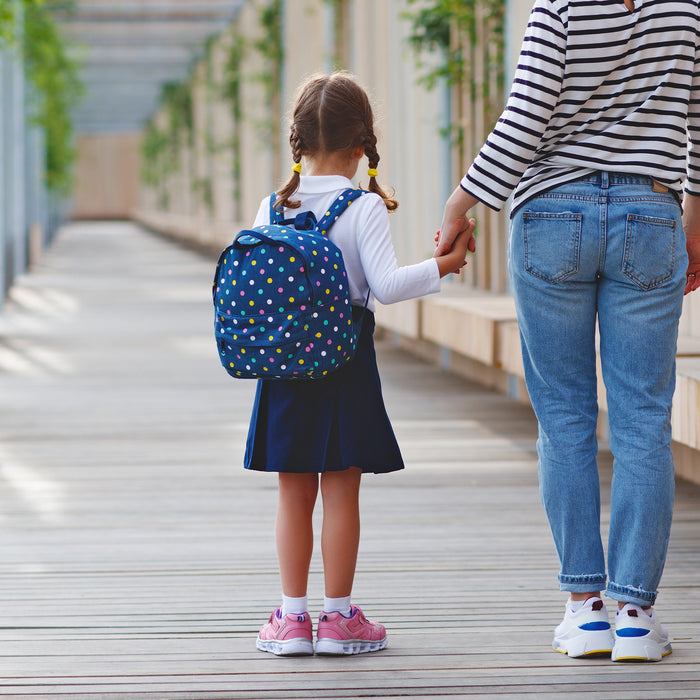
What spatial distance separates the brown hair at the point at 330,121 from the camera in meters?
2.33

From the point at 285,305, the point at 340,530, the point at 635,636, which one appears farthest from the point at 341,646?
the point at 285,305

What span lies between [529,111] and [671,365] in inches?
20.3

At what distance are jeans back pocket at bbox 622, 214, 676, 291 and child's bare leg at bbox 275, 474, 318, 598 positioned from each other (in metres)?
0.71

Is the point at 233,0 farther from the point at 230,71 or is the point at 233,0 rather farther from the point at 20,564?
the point at 20,564

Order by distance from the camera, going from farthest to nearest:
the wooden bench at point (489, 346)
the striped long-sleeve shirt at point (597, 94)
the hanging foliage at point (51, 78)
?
the hanging foliage at point (51, 78), the wooden bench at point (489, 346), the striped long-sleeve shirt at point (597, 94)

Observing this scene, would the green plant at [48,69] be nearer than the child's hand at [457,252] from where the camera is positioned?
No

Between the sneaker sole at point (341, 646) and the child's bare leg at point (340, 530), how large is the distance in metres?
0.09

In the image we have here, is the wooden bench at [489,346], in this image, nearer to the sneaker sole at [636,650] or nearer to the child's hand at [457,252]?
the sneaker sole at [636,650]

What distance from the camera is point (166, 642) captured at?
253 centimetres

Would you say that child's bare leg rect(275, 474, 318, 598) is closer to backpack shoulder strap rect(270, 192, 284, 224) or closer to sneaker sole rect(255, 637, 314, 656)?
sneaker sole rect(255, 637, 314, 656)

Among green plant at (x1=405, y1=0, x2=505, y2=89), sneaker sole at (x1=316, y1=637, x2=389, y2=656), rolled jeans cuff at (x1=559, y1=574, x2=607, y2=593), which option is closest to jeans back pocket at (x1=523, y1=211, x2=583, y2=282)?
rolled jeans cuff at (x1=559, y1=574, x2=607, y2=593)

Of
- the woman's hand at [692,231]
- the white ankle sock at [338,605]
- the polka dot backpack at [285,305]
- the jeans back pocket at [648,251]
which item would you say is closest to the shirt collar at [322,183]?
the polka dot backpack at [285,305]

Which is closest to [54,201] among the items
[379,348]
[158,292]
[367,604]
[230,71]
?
[230,71]

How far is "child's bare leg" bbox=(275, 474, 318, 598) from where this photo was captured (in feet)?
7.89
